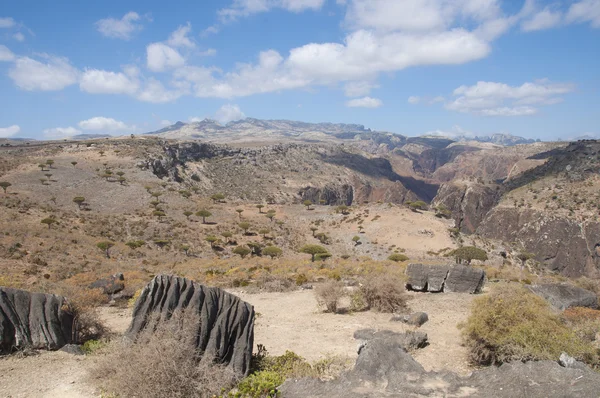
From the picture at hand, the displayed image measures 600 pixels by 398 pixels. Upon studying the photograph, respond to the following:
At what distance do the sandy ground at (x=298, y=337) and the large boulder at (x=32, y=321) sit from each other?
0.36m

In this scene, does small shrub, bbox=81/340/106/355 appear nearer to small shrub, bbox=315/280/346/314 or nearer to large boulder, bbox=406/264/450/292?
small shrub, bbox=315/280/346/314

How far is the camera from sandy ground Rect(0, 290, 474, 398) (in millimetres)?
8383

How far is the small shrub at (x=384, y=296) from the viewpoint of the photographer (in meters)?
15.3

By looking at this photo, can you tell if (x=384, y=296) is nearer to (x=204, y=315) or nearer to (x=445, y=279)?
(x=445, y=279)

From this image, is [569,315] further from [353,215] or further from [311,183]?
[311,183]

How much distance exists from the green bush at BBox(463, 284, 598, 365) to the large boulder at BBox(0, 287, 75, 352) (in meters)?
11.2

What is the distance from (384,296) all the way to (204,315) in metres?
9.00

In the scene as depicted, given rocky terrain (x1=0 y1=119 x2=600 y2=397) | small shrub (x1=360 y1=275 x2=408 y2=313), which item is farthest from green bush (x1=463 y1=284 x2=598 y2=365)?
small shrub (x1=360 y1=275 x2=408 y2=313)

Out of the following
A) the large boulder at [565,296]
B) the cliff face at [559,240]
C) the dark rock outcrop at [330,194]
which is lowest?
the cliff face at [559,240]

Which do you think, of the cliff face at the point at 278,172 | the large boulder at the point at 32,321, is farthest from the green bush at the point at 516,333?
the cliff face at the point at 278,172

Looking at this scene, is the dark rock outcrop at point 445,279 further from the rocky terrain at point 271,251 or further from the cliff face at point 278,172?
the cliff face at point 278,172

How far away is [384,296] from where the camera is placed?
50.5ft

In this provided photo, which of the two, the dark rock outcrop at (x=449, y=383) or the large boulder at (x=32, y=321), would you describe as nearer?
the dark rock outcrop at (x=449, y=383)

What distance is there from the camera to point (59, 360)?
9422mm
